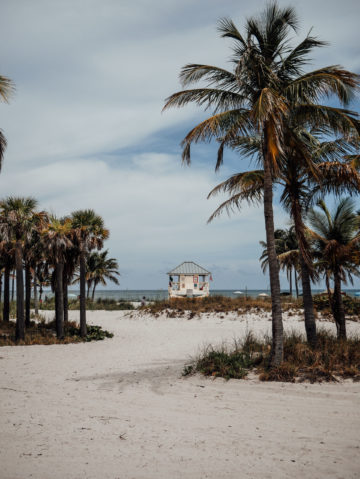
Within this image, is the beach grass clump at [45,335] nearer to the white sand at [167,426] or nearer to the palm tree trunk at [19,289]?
the palm tree trunk at [19,289]

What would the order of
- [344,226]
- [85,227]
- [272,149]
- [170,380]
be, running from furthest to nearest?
Answer: [85,227] → [344,226] → [170,380] → [272,149]

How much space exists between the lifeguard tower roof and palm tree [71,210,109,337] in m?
19.7

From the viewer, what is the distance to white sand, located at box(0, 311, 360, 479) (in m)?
4.22

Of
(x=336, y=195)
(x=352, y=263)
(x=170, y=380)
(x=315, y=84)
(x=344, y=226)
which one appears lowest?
(x=170, y=380)

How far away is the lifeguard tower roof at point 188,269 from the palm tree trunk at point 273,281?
94.3ft

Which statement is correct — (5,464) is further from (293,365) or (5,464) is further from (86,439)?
(293,365)

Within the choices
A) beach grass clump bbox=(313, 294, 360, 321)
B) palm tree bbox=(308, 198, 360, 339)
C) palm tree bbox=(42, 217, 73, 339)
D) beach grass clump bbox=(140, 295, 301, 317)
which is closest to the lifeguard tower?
beach grass clump bbox=(140, 295, 301, 317)

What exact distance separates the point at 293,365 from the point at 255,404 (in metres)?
2.05

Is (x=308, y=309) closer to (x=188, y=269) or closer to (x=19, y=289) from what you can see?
(x=19, y=289)

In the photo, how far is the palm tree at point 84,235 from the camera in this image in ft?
59.1

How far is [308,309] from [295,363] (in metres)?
1.94

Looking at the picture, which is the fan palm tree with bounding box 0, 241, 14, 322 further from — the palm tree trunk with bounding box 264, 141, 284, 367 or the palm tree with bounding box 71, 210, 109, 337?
the palm tree trunk with bounding box 264, 141, 284, 367

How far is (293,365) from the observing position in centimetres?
833

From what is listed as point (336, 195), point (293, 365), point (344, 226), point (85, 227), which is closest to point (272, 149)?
point (336, 195)
